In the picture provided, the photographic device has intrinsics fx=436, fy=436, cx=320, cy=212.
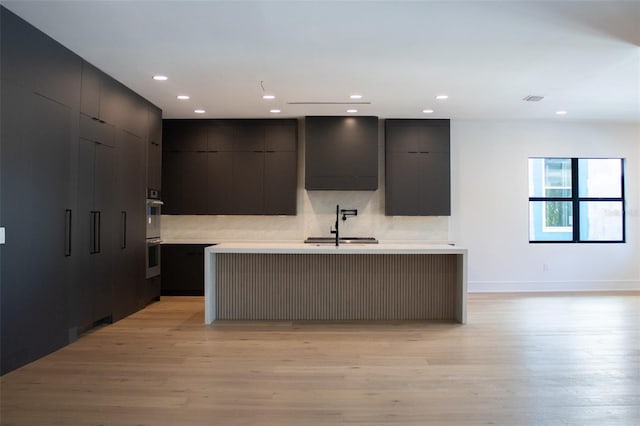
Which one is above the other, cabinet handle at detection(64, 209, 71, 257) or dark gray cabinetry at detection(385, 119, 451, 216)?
dark gray cabinetry at detection(385, 119, 451, 216)

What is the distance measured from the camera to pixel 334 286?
4.85 meters

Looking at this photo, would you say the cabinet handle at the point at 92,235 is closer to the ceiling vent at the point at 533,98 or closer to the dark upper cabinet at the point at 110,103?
the dark upper cabinet at the point at 110,103

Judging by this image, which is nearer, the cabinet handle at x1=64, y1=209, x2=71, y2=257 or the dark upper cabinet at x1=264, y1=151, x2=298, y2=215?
the cabinet handle at x1=64, y1=209, x2=71, y2=257

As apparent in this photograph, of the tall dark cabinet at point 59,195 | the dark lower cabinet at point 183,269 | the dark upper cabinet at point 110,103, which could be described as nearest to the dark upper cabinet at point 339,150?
the dark lower cabinet at point 183,269

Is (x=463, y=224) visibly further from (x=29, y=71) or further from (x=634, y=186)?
(x=29, y=71)

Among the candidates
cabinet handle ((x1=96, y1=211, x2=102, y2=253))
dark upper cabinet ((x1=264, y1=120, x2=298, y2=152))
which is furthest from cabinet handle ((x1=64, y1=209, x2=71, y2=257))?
dark upper cabinet ((x1=264, y1=120, x2=298, y2=152))

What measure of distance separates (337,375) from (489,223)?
458 centimetres

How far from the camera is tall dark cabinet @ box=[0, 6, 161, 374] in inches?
125

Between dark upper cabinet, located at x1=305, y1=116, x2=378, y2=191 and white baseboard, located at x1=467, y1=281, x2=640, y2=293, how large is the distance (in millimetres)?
2504

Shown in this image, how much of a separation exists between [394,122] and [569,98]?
2292mm

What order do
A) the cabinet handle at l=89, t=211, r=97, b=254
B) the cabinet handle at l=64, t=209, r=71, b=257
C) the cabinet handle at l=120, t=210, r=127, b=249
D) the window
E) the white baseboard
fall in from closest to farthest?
the cabinet handle at l=64, t=209, r=71, b=257 < the cabinet handle at l=89, t=211, r=97, b=254 < the cabinet handle at l=120, t=210, r=127, b=249 < the white baseboard < the window

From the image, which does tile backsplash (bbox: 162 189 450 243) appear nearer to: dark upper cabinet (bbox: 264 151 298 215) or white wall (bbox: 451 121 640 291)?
dark upper cabinet (bbox: 264 151 298 215)

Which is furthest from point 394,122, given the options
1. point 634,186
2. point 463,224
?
point 634,186

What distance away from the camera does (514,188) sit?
689 cm
